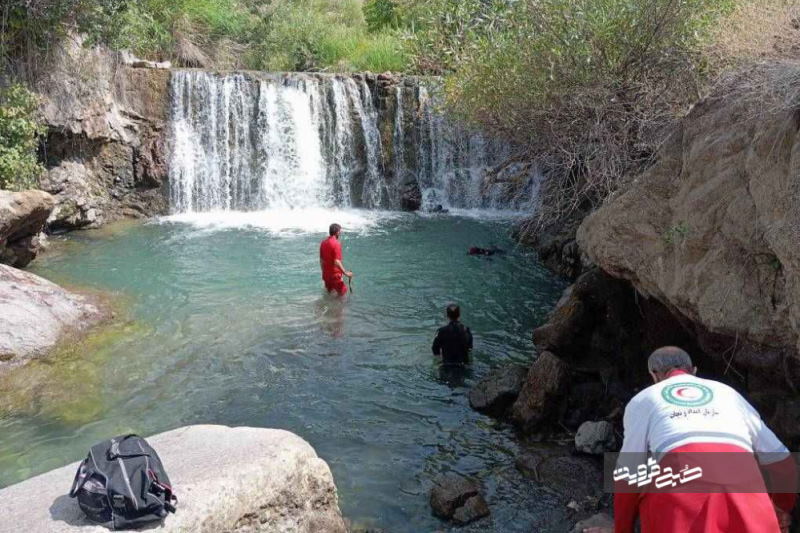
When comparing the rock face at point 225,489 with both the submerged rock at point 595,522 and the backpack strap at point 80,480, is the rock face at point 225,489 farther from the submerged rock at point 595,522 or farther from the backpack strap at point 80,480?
the submerged rock at point 595,522

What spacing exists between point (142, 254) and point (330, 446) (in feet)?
29.7

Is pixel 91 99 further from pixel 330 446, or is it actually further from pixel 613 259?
pixel 613 259

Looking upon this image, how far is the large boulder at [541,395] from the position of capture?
23.5 feet

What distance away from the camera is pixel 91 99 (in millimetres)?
17078

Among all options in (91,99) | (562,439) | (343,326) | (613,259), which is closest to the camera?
(613,259)

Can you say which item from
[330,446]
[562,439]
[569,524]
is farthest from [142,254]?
[569,524]

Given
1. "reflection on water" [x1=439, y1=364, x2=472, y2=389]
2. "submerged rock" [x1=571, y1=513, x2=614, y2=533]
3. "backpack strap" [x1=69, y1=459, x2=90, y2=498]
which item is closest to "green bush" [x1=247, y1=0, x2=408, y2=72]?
"reflection on water" [x1=439, y1=364, x2=472, y2=389]

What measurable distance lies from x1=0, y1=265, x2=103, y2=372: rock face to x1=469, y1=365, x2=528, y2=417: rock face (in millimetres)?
5597

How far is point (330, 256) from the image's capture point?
10852mm

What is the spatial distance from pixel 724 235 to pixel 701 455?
2771 millimetres

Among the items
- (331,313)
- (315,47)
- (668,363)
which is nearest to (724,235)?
(668,363)

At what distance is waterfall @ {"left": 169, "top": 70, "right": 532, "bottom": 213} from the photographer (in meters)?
18.7

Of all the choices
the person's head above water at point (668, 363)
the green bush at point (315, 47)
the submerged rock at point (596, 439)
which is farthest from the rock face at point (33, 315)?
the green bush at point (315, 47)

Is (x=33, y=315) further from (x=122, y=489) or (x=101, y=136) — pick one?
(x=101, y=136)
